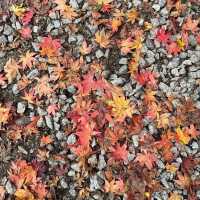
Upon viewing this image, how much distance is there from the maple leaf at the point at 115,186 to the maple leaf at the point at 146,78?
988 millimetres

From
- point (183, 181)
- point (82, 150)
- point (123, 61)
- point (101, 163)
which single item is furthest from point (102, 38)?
point (183, 181)

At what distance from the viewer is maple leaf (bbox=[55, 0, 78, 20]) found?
4434 mm

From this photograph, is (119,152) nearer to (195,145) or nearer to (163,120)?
(163,120)

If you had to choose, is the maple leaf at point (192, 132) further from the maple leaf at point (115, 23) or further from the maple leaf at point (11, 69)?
the maple leaf at point (11, 69)

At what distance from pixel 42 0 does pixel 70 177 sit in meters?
1.89

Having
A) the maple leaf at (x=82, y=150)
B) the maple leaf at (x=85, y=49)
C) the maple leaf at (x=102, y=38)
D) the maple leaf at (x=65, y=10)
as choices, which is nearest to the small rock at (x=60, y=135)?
the maple leaf at (x=82, y=150)

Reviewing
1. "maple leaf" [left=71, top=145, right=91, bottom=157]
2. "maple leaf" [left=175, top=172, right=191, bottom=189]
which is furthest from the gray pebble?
"maple leaf" [left=175, top=172, right=191, bottom=189]

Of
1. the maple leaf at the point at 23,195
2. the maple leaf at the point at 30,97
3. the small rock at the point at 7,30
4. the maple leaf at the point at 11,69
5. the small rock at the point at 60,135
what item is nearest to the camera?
the maple leaf at the point at 23,195

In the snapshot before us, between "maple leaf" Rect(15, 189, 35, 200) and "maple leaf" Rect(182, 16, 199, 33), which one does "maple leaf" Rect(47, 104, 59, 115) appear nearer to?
"maple leaf" Rect(15, 189, 35, 200)

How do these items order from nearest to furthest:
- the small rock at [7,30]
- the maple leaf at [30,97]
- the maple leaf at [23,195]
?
the maple leaf at [23,195] → the maple leaf at [30,97] → the small rock at [7,30]

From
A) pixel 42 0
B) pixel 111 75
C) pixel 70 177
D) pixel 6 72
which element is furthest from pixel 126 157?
pixel 42 0

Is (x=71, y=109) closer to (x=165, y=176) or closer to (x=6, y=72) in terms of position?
(x=6, y=72)

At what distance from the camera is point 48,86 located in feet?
13.5

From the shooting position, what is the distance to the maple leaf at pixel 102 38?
4312 millimetres
